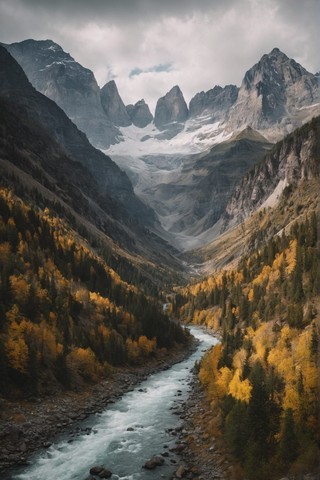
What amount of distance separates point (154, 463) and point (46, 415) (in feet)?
54.7

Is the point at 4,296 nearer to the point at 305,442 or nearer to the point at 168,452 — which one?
the point at 168,452

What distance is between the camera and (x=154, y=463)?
124 feet

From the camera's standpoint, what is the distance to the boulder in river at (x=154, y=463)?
3746 cm

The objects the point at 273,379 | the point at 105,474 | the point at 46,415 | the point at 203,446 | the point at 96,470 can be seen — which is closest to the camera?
the point at 105,474

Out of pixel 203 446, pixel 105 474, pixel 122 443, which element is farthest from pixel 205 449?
pixel 105 474

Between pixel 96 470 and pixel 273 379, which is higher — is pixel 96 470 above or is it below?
below

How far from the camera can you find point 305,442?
3117 cm

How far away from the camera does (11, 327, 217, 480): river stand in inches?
1464

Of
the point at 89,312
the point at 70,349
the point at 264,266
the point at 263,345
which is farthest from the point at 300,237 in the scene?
the point at 70,349

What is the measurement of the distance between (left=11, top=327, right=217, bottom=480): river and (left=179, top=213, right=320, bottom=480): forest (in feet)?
20.0

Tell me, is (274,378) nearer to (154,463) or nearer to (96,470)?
(154,463)

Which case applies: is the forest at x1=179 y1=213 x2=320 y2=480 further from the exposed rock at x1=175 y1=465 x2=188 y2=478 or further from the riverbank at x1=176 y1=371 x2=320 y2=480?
the exposed rock at x1=175 y1=465 x2=188 y2=478

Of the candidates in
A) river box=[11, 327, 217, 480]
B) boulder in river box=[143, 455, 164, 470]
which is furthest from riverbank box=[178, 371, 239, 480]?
boulder in river box=[143, 455, 164, 470]

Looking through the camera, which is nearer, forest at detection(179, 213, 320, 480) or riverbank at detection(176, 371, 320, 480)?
forest at detection(179, 213, 320, 480)
